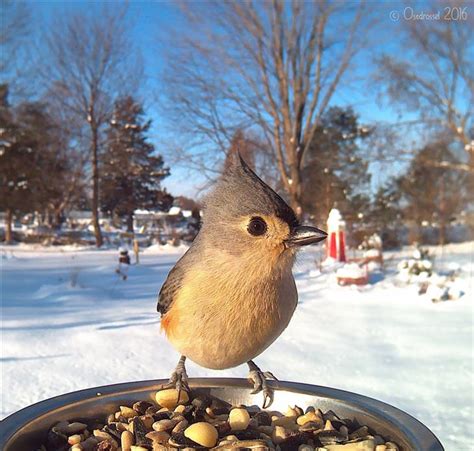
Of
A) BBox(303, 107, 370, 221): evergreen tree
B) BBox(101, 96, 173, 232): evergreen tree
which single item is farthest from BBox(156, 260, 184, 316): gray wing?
BBox(101, 96, 173, 232): evergreen tree

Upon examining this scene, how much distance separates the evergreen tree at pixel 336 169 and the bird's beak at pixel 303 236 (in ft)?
43.6

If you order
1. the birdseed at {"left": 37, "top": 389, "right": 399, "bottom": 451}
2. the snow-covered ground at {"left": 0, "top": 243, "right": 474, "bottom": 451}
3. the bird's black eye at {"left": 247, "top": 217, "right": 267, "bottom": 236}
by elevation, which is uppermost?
the bird's black eye at {"left": 247, "top": 217, "right": 267, "bottom": 236}

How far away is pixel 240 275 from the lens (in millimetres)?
1133

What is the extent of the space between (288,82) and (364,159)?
3.52 meters

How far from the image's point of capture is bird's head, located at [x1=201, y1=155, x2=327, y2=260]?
3.62ft

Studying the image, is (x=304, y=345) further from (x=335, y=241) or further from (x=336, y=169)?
(x=336, y=169)

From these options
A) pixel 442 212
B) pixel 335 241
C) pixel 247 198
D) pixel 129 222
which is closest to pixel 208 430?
pixel 247 198

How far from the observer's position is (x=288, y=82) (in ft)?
39.3

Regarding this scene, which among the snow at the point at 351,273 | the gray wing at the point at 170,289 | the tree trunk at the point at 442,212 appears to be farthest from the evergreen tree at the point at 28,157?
the gray wing at the point at 170,289

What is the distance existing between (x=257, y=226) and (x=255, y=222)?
0.4 inches

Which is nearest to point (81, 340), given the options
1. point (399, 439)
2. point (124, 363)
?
point (124, 363)

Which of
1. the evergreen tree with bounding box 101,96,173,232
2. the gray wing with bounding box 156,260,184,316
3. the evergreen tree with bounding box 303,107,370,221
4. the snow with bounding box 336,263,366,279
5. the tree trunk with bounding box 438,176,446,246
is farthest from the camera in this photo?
the evergreen tree with bounding box 101,96,173,232

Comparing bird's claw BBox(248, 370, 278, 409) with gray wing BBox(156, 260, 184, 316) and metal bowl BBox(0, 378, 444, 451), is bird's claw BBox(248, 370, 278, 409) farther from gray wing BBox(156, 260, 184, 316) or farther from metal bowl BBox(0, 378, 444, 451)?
gray wing BBox(156, 260, 184, 316)

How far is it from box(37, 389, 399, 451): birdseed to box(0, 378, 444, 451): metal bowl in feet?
0.06
